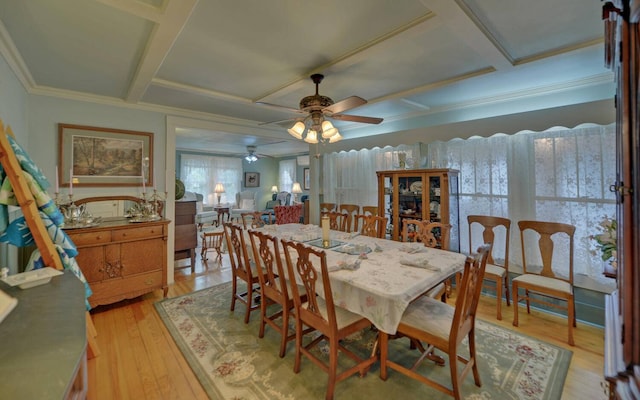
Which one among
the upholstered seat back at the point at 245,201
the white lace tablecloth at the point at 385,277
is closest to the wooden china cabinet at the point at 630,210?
the white lace tablecloth at the point at 385,277

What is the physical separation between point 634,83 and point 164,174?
13.6 ft

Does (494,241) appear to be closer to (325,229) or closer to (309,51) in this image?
(325,229)

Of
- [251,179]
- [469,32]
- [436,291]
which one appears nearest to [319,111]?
[469,32]

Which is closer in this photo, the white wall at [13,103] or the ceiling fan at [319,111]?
the white wall at [13,103]

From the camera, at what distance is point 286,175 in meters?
9.71

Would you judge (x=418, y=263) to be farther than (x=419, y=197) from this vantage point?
No

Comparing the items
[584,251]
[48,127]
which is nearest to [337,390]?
[584,251]

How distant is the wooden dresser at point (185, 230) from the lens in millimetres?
3871

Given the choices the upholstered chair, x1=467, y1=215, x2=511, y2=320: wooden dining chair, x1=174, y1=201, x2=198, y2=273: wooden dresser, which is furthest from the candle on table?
the upholstered chair

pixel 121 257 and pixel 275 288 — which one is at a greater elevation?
pixel 121 257

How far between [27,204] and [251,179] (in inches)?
312

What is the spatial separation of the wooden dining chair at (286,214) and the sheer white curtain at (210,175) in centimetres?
433

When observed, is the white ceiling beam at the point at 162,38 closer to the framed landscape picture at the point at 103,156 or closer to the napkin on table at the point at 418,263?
the framed landscape picture at the point at 103,156

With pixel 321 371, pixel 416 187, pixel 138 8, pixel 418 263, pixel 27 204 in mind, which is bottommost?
pixel 321 371
